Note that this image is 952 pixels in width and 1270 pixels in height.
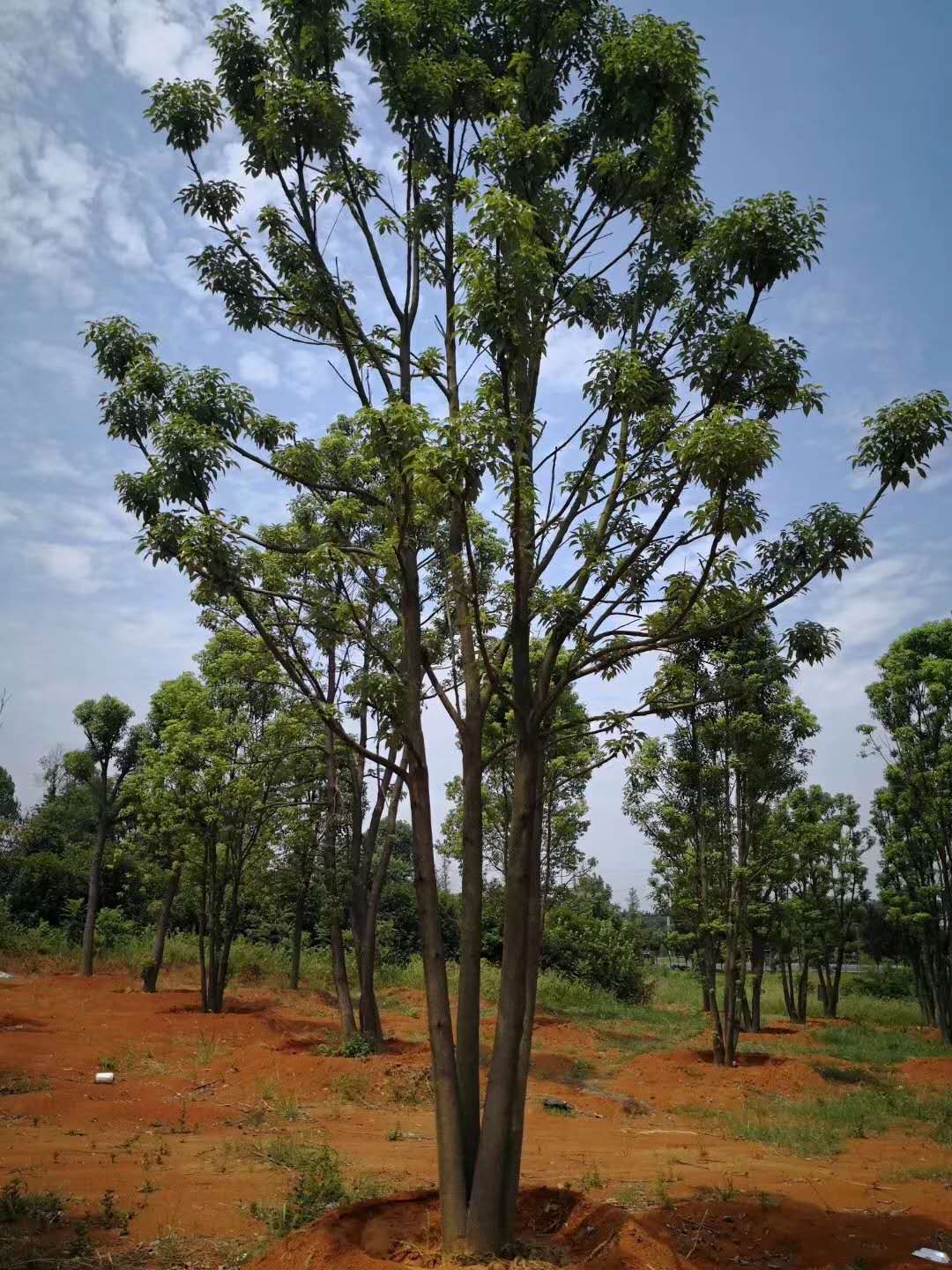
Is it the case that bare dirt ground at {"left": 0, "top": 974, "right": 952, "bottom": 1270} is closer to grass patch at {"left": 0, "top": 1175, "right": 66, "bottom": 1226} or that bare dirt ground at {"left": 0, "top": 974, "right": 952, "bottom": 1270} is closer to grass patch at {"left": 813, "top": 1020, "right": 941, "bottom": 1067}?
grass patch at {"left": 0, "top": 1175, "right": 66, "bottom": 1226}

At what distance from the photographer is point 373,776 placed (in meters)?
16.3

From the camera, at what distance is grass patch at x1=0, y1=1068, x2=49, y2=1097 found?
11.8 meters

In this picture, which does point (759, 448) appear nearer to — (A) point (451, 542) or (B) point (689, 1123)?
(A) point (451, 542)

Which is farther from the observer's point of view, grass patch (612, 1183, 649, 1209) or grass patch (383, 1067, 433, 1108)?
grass patch (383, 1067, 433, 1108)

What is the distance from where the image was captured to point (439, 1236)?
645cm

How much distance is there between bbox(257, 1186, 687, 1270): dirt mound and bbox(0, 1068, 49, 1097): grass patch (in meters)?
7.29

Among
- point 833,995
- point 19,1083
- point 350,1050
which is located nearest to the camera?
point 19,1083

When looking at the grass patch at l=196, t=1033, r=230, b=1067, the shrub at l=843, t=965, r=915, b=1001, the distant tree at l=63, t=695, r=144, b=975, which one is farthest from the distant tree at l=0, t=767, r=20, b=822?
the shrub at l=843, t=965, r=915, b=1001

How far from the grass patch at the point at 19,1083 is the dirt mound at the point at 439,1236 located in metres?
7.29

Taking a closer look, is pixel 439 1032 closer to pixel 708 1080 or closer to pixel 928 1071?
pixel 708 1080

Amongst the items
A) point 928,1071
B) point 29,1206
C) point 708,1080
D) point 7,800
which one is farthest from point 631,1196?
point 7,800

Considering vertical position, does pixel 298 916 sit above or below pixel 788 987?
above

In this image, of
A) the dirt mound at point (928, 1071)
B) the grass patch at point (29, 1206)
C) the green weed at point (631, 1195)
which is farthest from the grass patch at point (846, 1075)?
the grass patch at point (29, 1206)

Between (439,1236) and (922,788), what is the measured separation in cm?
1896
